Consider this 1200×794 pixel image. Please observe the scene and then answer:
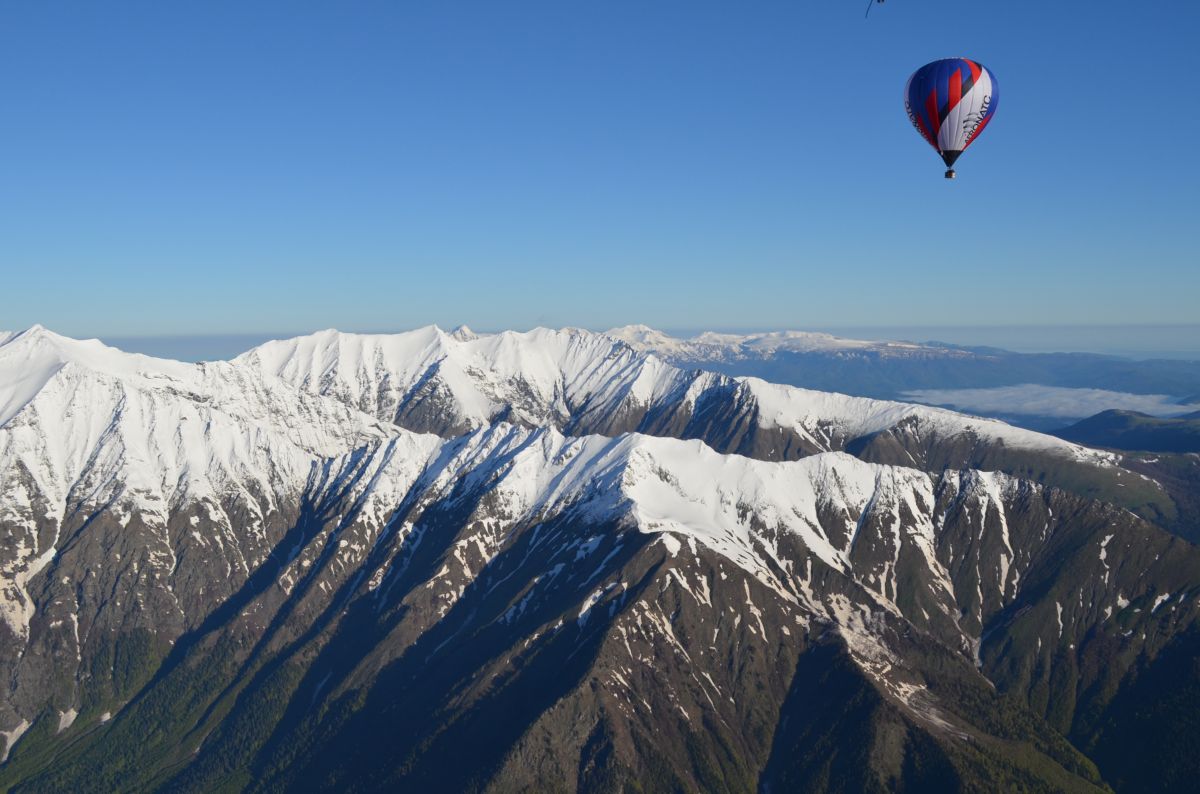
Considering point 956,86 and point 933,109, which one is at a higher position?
point 956,86

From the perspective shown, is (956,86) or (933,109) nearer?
(956,86)

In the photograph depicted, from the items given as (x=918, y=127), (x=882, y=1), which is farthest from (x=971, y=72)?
(x=882, y=1)

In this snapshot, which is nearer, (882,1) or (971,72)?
(882,1)

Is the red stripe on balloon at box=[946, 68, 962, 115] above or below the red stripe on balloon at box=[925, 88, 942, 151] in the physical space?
above

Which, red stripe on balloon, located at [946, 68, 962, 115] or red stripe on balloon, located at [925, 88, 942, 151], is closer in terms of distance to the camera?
red stripe on balloon, located at [946, 68, 962, 115]

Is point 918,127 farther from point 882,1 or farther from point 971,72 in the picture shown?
point 882,1

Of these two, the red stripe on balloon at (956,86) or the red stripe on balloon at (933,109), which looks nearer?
the red stripe on balloon at (956,86)

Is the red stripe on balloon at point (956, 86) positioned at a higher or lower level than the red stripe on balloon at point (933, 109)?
higher
